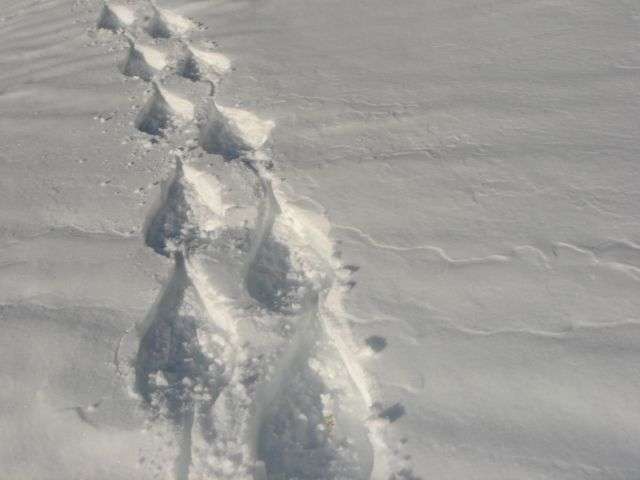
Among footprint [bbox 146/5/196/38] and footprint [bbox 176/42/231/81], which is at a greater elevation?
footprint [bbox 146/5/196/38]

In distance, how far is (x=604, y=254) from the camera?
149cm

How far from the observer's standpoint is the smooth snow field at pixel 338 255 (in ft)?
4.24

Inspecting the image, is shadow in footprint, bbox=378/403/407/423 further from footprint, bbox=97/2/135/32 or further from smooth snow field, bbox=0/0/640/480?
footprint, bbox=97/2/135/32

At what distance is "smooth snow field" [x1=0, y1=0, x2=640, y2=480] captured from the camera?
4.24 feet

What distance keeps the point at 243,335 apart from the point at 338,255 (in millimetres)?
310

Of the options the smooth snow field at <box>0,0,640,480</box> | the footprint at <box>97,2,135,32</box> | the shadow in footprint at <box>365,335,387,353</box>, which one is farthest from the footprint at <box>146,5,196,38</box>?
the shadow in footprint at <box>365,335,387,353</box>

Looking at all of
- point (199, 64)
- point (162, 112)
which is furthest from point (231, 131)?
point (199, 64)

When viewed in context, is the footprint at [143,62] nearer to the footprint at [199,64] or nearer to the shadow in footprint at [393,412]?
the footprint at [199,64]

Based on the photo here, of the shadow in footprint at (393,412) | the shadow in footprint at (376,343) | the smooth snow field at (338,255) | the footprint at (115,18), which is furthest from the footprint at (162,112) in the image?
the shadow in footprint at (393,412)

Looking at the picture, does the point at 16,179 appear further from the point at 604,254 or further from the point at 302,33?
the point at 604,254

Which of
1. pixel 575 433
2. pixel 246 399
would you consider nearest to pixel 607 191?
pixel 575 433

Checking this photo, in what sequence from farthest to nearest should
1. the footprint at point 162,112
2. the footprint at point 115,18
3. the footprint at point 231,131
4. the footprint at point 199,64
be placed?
the footprint at point 115,18, the footprint at point 199,64, the footprint at point 162,112, the footprint at point 231,131

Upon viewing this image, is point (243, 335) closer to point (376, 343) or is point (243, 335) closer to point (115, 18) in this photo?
point (376, 343)

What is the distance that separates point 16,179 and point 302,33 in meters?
1.13
